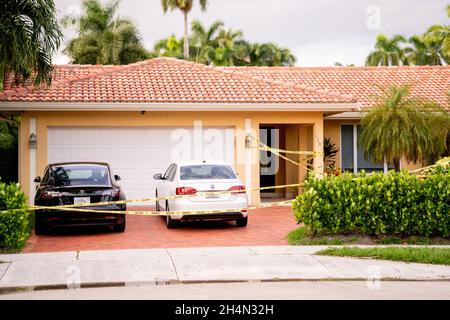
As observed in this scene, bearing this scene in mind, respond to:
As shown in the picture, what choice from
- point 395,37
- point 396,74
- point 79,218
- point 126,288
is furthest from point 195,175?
point 395,37

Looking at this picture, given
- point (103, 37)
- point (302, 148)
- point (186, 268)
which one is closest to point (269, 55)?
point (103, 37)

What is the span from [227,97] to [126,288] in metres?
11.4

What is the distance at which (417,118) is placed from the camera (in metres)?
19.4

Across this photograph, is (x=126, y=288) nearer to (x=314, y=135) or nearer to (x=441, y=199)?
(x=441, y=199)

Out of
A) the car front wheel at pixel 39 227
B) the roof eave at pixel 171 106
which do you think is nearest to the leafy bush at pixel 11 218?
the car front wheel at pixel 39 227

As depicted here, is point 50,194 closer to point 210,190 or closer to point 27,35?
point 210,190

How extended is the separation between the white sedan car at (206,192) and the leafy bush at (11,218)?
3.49 meters

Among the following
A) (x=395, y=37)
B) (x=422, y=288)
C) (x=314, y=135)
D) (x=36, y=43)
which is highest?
(x=395, y=37)

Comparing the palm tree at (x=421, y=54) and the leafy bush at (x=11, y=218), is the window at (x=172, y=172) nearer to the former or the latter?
the leafy bush at (x=11, y=218)

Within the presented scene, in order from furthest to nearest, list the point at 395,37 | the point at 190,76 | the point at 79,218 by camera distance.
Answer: the point at 395,37 < the point at 190,76 < the point at 79,218

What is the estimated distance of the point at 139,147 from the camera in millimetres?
20031

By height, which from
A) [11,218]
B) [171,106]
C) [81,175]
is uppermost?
[171,106]

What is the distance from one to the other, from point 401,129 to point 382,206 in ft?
22.2

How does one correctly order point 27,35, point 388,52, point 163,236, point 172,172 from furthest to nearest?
point 388,52, point 172,172, point 27,35, point 163,236
